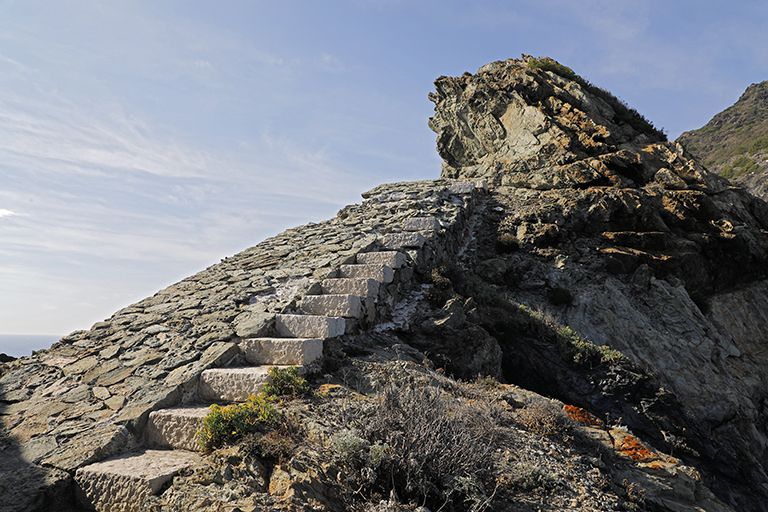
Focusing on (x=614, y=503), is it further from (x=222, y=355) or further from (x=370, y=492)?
(x=222, y=355)

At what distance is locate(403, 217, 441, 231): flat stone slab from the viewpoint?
848 centimetres

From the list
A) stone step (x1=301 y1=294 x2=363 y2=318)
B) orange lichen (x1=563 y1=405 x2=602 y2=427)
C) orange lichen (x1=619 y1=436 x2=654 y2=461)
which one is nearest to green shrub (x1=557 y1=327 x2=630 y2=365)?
orange lichen (x1=563 y1=405 x2=602 y2=427)

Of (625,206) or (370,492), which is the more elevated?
(625,206)

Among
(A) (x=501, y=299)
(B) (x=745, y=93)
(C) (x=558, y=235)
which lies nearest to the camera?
(A) (x=501, y=299)

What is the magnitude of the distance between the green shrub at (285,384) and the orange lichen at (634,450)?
3399mm

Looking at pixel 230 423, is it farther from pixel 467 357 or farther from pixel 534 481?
pixel 467 357

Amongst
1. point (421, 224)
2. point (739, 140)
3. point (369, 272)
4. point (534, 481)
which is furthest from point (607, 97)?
point (739, 140)

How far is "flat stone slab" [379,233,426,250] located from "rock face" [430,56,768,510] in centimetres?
239

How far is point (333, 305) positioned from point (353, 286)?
1.78ft

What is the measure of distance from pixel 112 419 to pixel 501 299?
6814 millimetres

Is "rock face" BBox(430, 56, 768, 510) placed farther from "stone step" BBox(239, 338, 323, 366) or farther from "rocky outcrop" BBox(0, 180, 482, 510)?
"stone step" BBox(239, 338, 323, 366)

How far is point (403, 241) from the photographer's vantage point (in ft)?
25.3

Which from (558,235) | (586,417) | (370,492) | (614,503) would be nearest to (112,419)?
(370,492)

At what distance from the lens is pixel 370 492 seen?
9.16ft
